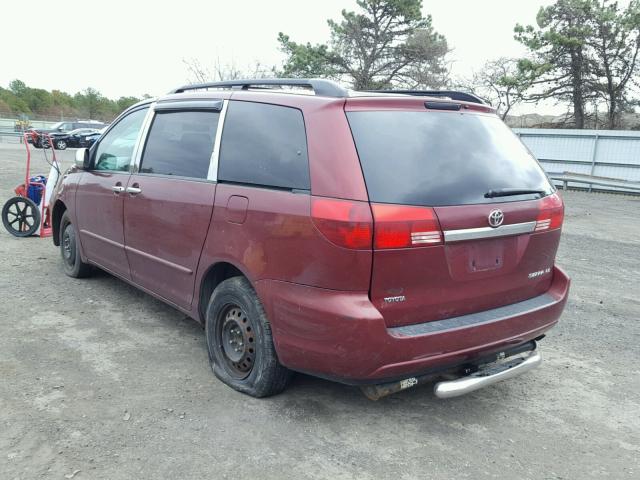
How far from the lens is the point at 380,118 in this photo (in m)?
2.91

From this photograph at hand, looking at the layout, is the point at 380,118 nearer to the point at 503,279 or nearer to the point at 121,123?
the point at 503,279

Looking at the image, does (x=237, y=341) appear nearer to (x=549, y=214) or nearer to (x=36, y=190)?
(x=549, y=214)

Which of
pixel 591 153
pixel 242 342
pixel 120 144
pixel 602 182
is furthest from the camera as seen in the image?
pixel 591 153

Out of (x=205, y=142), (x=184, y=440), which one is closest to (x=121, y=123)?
(x=205, y=142)

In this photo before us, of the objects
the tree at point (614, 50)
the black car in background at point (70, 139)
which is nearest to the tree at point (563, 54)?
Answer: the tree at point (614, 50)

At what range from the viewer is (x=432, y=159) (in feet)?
9.52

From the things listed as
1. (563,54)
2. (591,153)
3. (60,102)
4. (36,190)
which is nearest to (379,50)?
(563,54)

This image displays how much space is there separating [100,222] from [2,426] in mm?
2237

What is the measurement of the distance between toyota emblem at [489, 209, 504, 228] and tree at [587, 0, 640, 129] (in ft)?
85.2

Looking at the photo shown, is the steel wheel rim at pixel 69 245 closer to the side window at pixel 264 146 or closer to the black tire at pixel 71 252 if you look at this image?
the black tire at pixel 71 252

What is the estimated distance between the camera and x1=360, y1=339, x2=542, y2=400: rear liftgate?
287 centimetres

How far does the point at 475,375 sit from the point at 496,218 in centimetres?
87

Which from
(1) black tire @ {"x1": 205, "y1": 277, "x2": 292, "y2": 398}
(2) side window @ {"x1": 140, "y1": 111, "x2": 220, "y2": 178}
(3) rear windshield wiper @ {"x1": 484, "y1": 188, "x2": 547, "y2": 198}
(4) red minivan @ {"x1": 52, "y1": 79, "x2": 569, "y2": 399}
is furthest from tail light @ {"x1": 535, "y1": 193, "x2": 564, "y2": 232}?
(2) side window @ {"x1": 140, "y1": 111, "x2": 220, "y2": 178}

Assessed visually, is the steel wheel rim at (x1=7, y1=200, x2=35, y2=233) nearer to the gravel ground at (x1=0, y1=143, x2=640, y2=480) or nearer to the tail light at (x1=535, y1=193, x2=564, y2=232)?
the gravel ground at (x1=0, y1=143, x2=640, y2=480)
